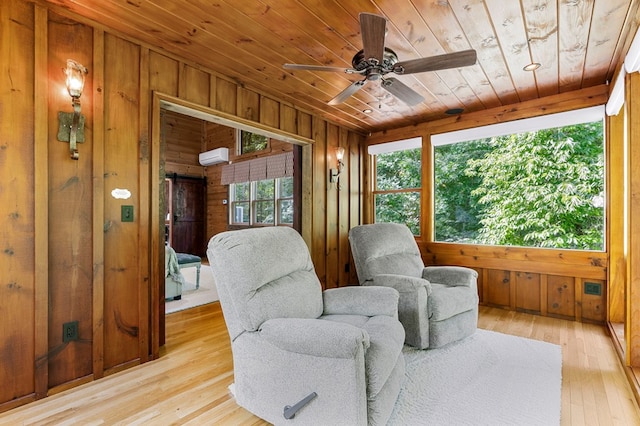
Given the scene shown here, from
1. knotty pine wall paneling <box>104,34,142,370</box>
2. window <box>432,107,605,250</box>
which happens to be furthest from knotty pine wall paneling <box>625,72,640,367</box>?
knotty pine wall paneling <box>104,34,142,370</box>

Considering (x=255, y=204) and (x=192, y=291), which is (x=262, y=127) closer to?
(x=192, y=291)

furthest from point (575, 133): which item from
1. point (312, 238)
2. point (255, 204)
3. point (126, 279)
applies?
point (255, 204)

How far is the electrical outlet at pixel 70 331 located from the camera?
6.59 ft

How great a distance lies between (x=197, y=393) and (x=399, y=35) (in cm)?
276

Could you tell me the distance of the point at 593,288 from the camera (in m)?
3.18

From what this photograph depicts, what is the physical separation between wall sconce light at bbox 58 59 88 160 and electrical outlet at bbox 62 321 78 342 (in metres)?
1.08

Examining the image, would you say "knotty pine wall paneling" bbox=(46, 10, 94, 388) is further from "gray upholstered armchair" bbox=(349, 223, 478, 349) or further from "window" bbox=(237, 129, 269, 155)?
"window" bbox=(237, 129, 269, 155)

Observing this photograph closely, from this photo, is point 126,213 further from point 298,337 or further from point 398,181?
point 398,181

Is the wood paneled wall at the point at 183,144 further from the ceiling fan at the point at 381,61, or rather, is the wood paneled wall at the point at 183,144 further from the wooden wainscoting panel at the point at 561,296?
the wooden wainscoting panel at the point at 561,296

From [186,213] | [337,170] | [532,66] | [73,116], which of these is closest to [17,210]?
[73,116]

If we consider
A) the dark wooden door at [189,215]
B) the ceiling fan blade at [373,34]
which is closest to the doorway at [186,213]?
the dark wooden door at [189,215]

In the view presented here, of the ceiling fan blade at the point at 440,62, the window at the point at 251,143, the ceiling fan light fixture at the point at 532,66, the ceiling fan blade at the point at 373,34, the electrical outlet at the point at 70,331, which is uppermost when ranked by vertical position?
the window at the point at 251,143

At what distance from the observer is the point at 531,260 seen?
11.5 ft

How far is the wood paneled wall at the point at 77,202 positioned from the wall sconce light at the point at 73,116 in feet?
0.15
